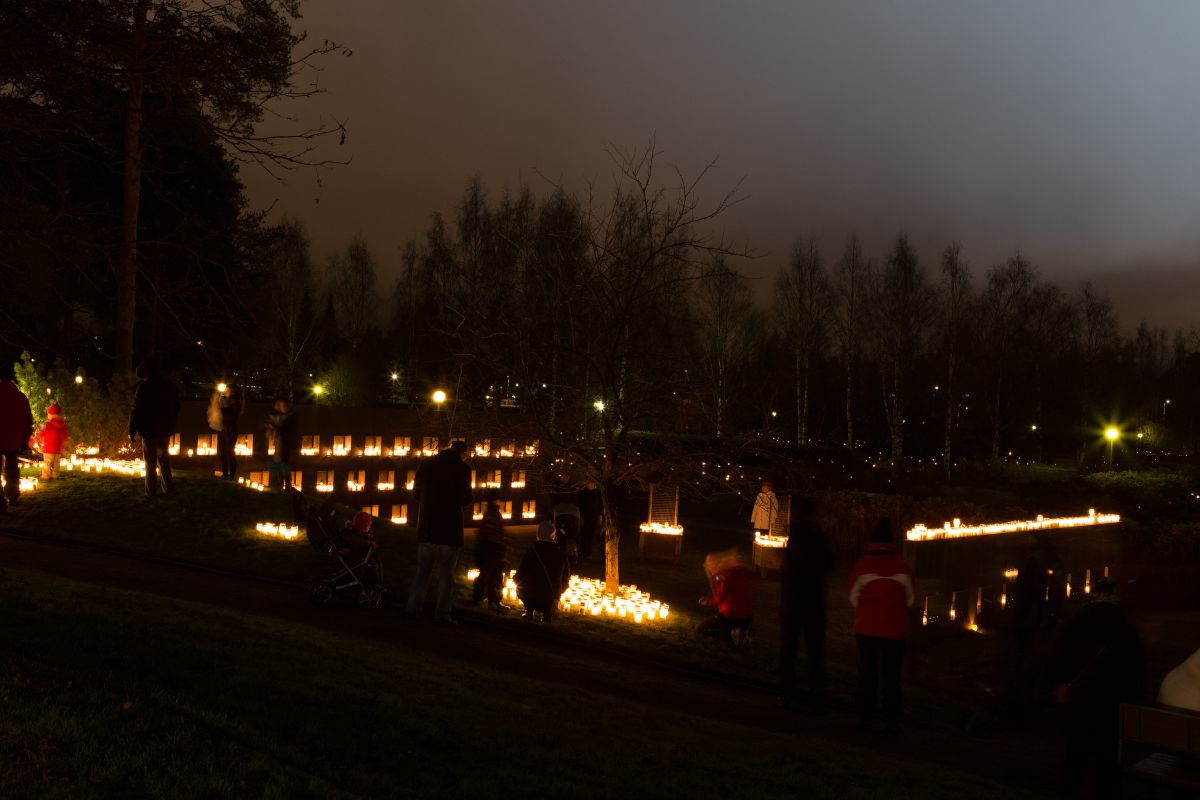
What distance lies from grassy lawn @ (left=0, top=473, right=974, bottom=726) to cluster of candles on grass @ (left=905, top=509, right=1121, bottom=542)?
6.43ft

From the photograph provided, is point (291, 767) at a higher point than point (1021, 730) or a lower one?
higher

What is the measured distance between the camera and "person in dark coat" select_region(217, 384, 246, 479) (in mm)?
17672

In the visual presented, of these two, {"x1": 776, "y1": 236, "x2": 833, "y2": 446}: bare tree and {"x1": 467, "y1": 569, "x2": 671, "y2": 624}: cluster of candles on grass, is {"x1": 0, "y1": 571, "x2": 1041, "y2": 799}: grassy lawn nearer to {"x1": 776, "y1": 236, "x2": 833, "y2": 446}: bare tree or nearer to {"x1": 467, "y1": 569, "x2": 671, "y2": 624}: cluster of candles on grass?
{"x1": 467, "y1": 569, "x2": 671, "y2": 624}: cluster of candles on grass

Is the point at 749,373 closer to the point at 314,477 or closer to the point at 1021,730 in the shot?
the point at 314,477

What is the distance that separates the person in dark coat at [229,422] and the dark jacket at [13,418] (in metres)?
4.48

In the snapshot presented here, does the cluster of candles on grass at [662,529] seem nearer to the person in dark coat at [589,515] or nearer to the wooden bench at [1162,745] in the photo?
the person in dark coat at [589,515]

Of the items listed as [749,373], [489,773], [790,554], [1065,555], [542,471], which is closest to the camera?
[489,773]

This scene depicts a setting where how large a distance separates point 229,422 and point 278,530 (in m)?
4.64

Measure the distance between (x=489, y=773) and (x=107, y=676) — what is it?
2.29 metres

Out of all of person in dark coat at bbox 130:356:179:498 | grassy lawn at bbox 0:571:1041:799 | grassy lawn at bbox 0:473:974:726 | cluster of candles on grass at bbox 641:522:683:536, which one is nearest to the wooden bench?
grassy lawn at bbox 0:571:1041:799

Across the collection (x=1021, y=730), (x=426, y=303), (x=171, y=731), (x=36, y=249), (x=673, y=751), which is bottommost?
(x=1021, y=730)

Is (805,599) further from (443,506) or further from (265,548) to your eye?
(265,548)

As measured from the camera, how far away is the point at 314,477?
24516 millimetres

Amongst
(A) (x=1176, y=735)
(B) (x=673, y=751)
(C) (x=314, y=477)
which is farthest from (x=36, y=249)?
(C) (x=314, y=477)
